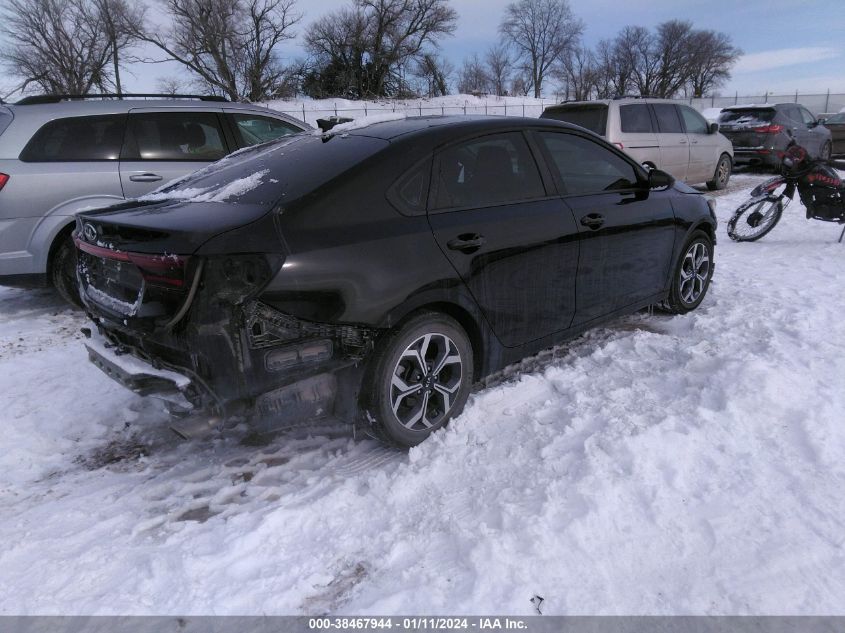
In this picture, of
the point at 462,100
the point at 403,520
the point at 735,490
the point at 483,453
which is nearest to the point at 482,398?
the point at 483,453

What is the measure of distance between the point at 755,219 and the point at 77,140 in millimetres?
7743

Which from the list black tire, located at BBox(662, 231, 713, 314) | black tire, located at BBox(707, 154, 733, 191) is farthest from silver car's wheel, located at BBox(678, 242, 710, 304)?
black tire, located at BBox(707, 154, 733, 191)

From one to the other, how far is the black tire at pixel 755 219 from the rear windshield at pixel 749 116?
7051mm

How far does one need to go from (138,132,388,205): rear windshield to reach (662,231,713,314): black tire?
9.32ft

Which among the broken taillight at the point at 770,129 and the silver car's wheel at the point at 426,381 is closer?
the silver car's wheel at the point at 426,381

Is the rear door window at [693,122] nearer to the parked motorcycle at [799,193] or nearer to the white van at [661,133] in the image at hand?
the white van at [661,133]

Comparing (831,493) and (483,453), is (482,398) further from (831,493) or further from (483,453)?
(831,493)

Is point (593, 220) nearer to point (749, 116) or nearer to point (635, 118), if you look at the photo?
point (635, 118)

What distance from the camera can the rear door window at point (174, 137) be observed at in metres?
5.51

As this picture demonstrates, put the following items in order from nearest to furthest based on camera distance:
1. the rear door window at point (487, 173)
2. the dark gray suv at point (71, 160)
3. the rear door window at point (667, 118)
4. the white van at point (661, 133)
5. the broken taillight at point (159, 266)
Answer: the broken taillight at point (159, 266)
the rear door window at point (487, 173)
the dark gray suv at point (71, 160)
the white van at point (661, 133)
the rear door window at point (667, 118)

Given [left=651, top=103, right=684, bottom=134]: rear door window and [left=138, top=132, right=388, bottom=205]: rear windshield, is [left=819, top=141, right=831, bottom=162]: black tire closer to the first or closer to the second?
[left=651, top=103, right=684, bottom=134]: rear door window

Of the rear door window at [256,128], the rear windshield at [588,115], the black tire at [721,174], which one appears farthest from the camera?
the black tire at [721,174]

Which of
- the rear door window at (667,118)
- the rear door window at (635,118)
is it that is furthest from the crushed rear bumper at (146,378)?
the rear door window at (667,118)

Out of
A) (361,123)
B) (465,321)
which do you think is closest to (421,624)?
(465,321)
